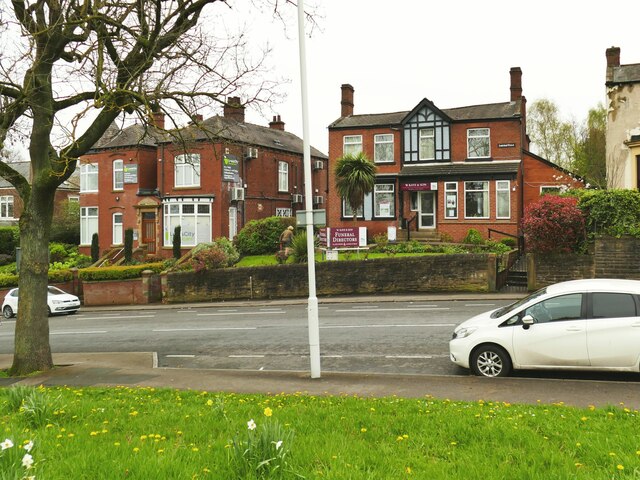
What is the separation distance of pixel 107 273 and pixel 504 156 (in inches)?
975

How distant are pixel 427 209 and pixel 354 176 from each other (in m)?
8.09

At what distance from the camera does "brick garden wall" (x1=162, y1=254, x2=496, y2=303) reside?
24156 millimetres

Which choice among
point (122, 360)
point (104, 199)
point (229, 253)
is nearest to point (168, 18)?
point (122, 360)

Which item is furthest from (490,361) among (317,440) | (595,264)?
(595,264)

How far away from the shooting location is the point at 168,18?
11984 mm

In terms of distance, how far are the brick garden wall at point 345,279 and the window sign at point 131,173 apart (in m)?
13.5

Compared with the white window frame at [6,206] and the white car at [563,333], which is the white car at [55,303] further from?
the white window frame at [6,206]

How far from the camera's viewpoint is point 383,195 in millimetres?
37656

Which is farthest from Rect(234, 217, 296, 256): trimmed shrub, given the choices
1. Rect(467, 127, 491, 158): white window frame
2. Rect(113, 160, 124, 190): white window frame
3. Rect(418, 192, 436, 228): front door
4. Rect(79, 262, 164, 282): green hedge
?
Rect(467, 127, 491, 158): white window frame

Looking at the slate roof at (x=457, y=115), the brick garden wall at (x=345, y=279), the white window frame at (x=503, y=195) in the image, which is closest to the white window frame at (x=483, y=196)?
the white window frame at (x=503, y=195)

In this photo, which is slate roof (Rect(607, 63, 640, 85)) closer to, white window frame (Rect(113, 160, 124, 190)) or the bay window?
the bay window

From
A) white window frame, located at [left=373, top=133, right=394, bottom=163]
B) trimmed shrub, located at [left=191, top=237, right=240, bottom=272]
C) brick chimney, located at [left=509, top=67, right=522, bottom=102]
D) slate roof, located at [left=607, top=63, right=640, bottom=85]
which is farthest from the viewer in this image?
white window frame, located at [left=373, top=133, right=394, bottom=163]

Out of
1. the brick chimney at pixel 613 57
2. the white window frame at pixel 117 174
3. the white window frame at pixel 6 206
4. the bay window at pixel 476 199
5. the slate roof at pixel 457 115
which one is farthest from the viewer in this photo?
the white window frame at pixel 6 206

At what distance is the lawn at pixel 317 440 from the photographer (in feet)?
15.0
